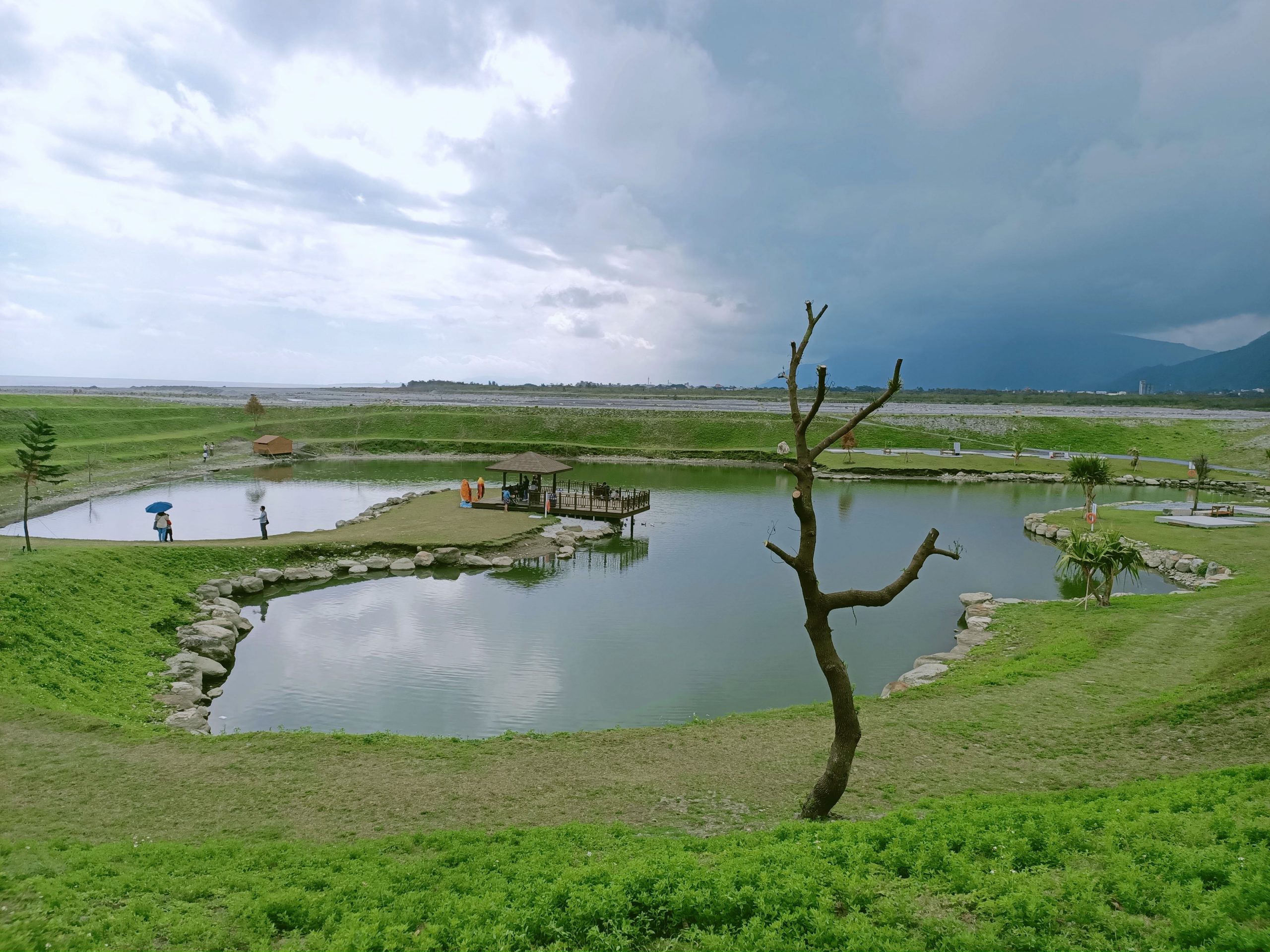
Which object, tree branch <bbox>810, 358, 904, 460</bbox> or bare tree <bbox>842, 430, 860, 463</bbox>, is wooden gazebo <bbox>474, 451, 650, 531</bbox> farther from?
bare tree <bbox>842, 430, 860, 463</bbox>

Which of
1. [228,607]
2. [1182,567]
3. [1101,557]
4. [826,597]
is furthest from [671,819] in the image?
[1182,567]

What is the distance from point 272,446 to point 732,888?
6676 centimetres

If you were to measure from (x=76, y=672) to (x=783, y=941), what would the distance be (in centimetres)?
1625

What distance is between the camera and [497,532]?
102 ft

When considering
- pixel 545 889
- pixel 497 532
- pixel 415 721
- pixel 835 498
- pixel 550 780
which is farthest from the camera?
pixel 835 498

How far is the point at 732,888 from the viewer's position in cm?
638

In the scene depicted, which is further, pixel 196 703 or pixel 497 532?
pixel 497 532

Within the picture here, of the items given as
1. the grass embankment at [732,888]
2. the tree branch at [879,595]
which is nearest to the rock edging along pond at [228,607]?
the grass embankment at [732,888]

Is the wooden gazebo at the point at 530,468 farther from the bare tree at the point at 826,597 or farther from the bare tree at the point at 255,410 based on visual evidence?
the bare tree at the point at 255,410

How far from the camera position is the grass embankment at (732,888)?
559 cm

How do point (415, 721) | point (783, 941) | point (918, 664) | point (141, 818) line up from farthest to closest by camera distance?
point (918, 664), point (415, 721), point (141, 818), point (783, 941)

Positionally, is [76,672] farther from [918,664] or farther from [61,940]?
[918,664]

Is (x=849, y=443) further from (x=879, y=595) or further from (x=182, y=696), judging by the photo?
(x=879, y=595)

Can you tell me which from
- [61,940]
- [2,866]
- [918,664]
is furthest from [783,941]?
[918,664]
